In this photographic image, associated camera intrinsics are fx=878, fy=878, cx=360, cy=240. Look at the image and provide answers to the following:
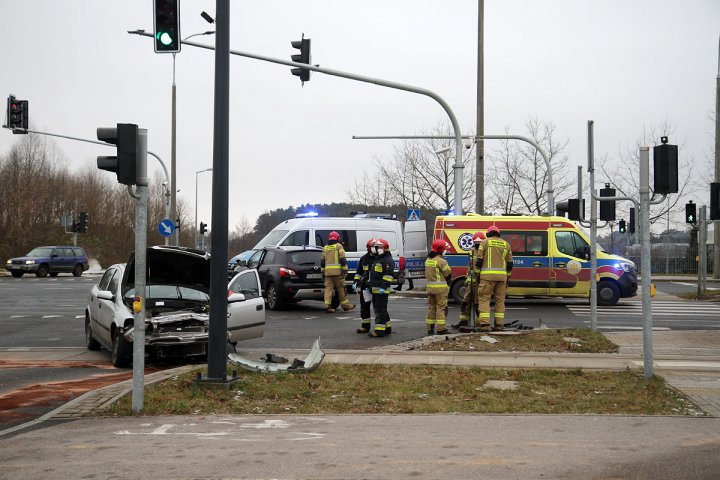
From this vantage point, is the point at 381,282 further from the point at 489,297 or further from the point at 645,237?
the point at 645,237

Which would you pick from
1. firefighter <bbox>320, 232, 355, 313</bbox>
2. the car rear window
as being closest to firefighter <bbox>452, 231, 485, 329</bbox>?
firefighter <bbox>320, 232, 355, 313</bbox>

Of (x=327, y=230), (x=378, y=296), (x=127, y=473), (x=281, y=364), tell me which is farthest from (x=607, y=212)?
(x=327, y=230)

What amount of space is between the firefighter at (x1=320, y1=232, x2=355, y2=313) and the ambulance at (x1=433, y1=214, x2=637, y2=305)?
144 inches

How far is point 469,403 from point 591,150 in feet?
20.0

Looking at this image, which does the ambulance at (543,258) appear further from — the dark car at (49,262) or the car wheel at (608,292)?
the dark car at (49,262)

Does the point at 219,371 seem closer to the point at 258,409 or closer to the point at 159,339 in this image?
the point at 258,409

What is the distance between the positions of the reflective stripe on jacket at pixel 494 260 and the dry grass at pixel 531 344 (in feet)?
3.95

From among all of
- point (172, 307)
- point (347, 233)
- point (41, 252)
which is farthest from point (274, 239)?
point (41, 252)

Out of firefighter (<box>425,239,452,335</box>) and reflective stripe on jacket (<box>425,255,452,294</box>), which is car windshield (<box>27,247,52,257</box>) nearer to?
firefighter (<box>425,239,452,335</box>)

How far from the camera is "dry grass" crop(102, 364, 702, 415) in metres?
8.99

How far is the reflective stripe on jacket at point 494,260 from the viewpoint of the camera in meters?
15.5

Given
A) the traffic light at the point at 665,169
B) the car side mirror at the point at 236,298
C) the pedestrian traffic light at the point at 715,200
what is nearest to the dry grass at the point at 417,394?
the traffic light at the point at 665,169

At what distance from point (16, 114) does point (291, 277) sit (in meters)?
12.9

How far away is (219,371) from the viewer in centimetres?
991
